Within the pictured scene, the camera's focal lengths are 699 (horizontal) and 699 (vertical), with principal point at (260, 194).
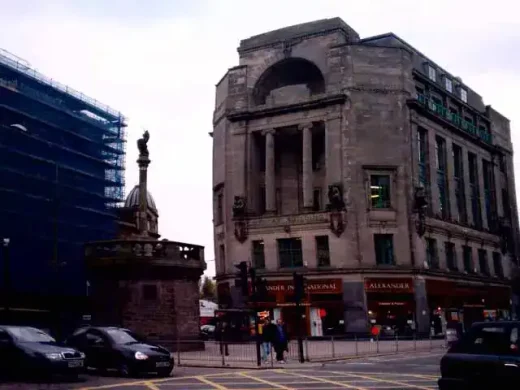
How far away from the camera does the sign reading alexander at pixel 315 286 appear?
4834 cm

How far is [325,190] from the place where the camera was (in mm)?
52531

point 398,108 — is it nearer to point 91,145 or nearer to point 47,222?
point 91,145

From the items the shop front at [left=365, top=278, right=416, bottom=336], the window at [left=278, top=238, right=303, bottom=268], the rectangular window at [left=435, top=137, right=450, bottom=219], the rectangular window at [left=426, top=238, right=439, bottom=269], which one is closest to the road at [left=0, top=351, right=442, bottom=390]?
the shop front at [left=365, top=278, right=416, bottom=336]

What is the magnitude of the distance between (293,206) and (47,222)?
1969 cm

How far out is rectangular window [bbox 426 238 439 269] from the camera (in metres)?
51.7

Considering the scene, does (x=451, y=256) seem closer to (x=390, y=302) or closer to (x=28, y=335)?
(x=390, y=302)

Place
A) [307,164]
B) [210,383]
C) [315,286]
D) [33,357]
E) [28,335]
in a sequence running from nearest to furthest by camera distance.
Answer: [33,357]
[210,383]
[28,335]
[315,286]
[307,164]

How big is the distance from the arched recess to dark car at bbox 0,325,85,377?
128 ft

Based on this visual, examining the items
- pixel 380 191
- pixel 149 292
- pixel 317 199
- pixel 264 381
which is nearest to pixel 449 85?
pixel 380 191

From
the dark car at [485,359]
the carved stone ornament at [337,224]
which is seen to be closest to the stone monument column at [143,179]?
the carved stone ornament at [337,224]

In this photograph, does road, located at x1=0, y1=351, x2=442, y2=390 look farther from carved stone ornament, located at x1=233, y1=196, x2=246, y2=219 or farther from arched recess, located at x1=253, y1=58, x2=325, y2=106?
arched recess, located at x1=253, y1=58, x2=325, y2=106

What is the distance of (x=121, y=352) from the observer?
64.7 ft

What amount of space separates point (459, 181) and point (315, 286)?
18.5m

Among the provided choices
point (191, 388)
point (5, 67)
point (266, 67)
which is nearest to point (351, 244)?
point (266, 67)
